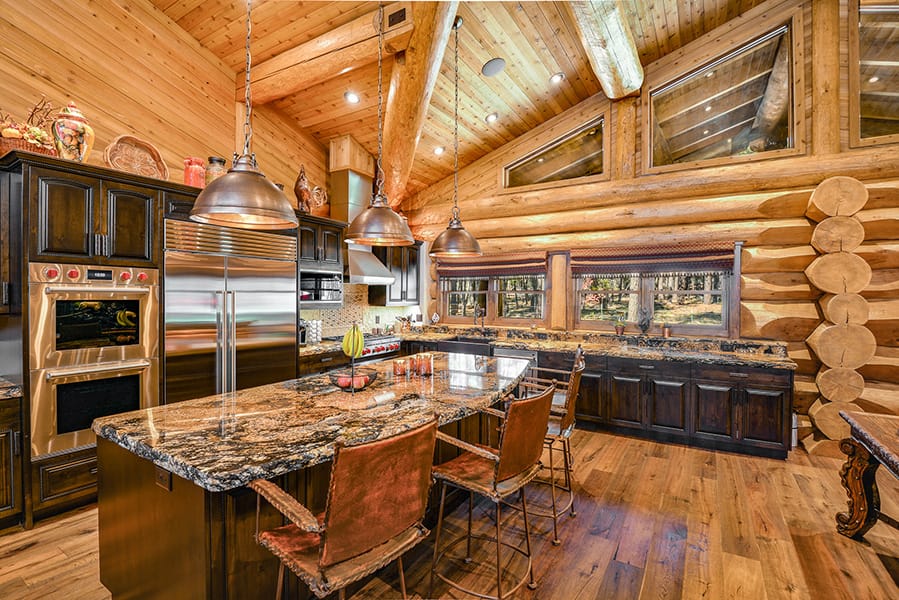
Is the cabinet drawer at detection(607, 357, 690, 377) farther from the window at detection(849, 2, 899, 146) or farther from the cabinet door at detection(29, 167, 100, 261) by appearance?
the cabinet door at detection(29, 167, 100, 261)

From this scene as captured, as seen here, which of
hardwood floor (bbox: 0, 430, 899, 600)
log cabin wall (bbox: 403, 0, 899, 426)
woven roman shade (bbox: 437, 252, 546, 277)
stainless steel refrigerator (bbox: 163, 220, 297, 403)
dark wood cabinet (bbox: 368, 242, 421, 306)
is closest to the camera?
hardwood floor (bbox: 0, 430, 899, 600)

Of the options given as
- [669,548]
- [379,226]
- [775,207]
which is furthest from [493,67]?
[669,548]

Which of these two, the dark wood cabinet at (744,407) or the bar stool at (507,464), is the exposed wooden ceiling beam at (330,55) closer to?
the bar stool at (507,464)

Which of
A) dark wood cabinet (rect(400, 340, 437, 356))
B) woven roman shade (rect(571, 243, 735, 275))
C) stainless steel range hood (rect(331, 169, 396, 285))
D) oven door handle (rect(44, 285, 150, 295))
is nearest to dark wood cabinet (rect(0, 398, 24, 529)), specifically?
oven door handle (rect(44, 285, 150, 295))

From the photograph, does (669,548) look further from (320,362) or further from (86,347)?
(86,347)

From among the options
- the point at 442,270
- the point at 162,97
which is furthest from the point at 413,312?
the point at 162,97

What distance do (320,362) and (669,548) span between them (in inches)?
143

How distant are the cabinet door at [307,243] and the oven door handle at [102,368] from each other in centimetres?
178

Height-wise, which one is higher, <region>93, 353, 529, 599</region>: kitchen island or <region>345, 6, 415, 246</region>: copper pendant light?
<region>345, 6, 415, 246</region>: copper pendant light

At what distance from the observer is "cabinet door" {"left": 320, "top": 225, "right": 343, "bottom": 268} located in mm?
4934

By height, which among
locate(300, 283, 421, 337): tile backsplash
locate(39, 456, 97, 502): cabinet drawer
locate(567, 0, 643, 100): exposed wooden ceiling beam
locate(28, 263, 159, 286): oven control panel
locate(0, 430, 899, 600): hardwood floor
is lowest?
locate(0, 430, 899, 600): hardwood floor

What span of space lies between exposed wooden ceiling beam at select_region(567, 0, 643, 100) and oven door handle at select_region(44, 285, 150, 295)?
4198 millimetres

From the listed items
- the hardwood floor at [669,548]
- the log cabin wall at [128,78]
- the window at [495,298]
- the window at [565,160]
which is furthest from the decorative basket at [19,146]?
the window at [565,160]

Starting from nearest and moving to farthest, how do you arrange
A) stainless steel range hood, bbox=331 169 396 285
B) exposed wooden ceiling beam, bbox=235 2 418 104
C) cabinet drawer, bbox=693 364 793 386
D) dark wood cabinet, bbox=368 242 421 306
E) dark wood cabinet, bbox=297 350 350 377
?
exposed wooden ceiling beam, bbox=235 2 418 104 < cabinet drawer, bbox=693 364 793 386 < dark wood cabinet, bbox=297 350 350 377 < stainless steel range hood, bbox=331 169 396 285 < dark wood cabinet, bbox=368 242 421 306
